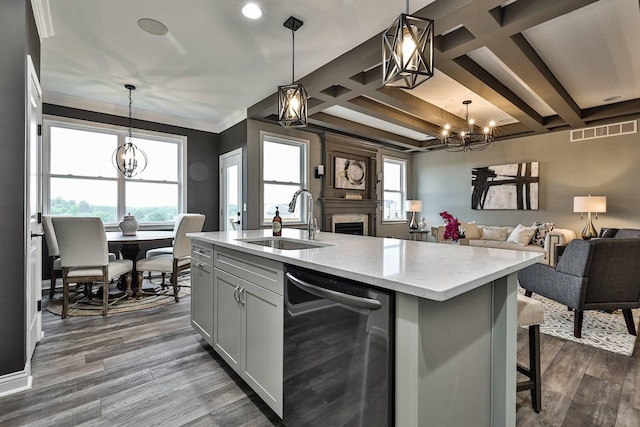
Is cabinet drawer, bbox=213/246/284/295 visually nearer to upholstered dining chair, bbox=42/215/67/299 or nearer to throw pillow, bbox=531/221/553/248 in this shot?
upholstered dining chair, bbox=42/215/67/299

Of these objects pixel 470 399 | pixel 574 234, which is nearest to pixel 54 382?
pixel 470 399

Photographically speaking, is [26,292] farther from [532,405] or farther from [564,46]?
[564,46]

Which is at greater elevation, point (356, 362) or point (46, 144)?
point (46, 144)

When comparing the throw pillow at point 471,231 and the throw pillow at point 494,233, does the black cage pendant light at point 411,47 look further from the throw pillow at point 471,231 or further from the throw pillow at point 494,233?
the throw pillow at point 494,233

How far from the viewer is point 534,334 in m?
1.69

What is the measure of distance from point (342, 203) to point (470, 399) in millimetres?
5070

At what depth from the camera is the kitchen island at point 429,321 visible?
97 centimetres

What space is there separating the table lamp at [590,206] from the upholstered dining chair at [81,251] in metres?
6.59

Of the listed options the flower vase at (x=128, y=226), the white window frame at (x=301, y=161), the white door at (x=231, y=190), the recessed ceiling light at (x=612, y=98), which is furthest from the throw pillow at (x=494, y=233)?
the flower vase at (x=128, y=226)

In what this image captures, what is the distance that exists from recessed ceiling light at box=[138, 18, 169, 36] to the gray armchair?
13.3 feet

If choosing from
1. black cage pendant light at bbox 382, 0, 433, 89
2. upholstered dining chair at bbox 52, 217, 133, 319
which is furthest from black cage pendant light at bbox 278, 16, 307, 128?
upholstered dining chair at bbox 52, 217, 133, 319

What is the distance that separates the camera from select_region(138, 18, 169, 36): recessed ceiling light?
2.67 m

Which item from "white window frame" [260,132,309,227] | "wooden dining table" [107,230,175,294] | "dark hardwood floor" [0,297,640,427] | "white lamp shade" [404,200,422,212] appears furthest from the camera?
"white lamp shade" [404,200,422,212]

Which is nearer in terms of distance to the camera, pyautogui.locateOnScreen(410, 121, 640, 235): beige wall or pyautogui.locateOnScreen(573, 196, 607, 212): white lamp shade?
pyautogui.locateOnScreen(573, 196, 607, 212): white lamp shade
